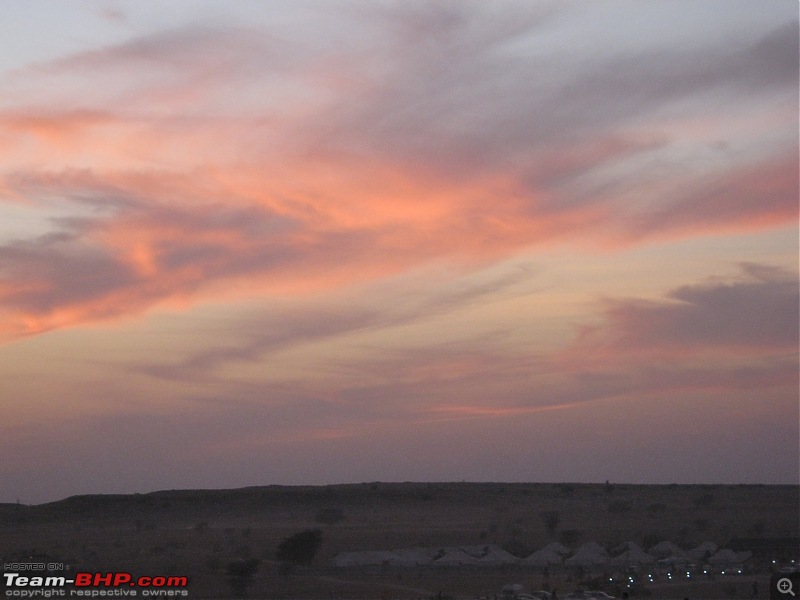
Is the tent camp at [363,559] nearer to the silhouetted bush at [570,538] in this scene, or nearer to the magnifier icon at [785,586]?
the silhouetted bush at [570,538]

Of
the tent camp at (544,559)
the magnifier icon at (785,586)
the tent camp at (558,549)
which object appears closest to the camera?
the magnifier icon at (785,586)

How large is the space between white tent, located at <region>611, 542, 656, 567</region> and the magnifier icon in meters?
31.4

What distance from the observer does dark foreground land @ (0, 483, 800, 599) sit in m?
67.4

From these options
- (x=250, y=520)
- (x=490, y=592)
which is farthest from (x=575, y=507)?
(x=490, y=592)

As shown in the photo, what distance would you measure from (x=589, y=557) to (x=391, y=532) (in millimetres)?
45351

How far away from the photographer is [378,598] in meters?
58.8

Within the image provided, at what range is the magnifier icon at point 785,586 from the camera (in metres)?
45.5

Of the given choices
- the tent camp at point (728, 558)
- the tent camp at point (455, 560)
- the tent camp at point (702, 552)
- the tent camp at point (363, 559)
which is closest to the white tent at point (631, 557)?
the tent camp at point (702, 552)

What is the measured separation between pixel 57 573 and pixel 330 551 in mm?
46316

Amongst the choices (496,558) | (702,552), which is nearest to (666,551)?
(702,552)

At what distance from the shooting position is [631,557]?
8000 cm

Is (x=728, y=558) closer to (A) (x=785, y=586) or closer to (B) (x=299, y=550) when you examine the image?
(A) (x=785, y=586)

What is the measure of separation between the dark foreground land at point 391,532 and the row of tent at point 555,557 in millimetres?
1394

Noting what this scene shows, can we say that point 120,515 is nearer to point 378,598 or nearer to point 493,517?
point 493,517
